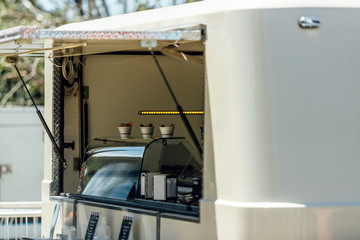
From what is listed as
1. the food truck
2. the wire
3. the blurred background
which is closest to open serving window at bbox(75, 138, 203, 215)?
the food truck

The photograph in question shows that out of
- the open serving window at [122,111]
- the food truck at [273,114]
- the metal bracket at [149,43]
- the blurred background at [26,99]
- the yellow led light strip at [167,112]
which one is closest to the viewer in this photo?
the food truck at [273,114]

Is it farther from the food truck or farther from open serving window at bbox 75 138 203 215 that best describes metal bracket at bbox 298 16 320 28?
open serving window at bbox 75 138 203 215

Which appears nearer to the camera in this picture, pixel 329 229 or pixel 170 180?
pixel 329 229

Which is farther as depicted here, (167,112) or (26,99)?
(26,99)

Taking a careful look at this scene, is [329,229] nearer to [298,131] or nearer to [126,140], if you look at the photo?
[298,131]

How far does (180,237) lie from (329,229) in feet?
3.58

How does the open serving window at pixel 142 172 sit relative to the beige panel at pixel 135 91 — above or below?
below

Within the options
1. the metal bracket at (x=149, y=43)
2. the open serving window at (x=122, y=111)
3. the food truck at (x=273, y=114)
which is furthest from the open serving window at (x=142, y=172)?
the metal bracket at (x=149, y=43)

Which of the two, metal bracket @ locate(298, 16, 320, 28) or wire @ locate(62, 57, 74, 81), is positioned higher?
wire @ locate(62, 57, 74, 81)

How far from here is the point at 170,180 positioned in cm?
589

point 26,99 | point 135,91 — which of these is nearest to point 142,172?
point 135,91

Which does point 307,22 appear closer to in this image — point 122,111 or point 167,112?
point 167,112

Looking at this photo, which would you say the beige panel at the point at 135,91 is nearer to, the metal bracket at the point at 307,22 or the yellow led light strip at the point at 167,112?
the yellow led light strip at the point at 167,112

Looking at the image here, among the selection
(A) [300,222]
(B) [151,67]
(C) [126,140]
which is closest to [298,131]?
(A) [300,222]
